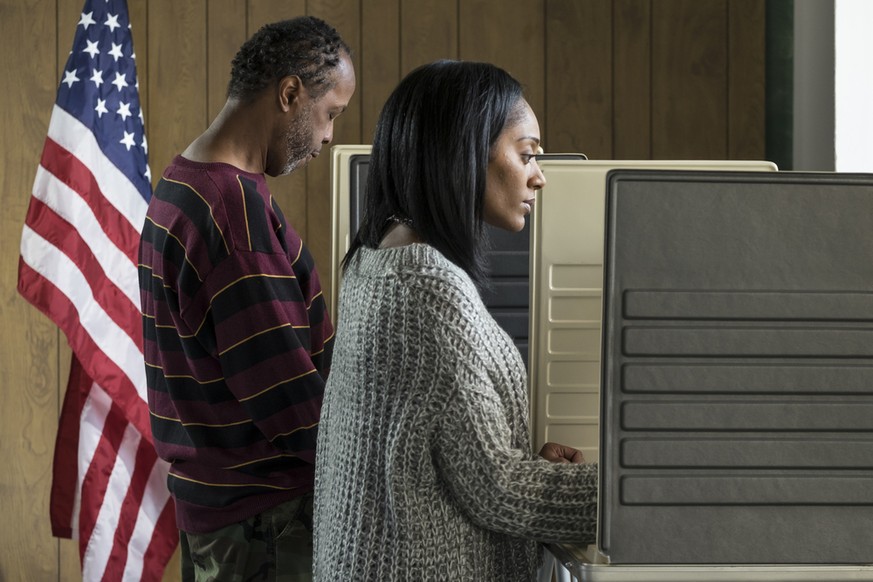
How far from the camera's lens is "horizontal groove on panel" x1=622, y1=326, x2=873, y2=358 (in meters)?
0.94

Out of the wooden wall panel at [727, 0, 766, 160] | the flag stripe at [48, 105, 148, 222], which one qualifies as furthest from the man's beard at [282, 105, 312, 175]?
the wooden wall panel at [727, 0, 766, 160]

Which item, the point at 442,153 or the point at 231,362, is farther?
the point at 231,362

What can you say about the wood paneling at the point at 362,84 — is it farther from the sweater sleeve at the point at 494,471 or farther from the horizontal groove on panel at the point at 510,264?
the sweater sleeve at the point at 494,471

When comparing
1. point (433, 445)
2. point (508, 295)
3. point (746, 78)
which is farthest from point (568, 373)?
point (746, 78)

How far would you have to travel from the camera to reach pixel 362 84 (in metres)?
2.72

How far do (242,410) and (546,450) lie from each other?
0.44 meters

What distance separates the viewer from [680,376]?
3.10 feet

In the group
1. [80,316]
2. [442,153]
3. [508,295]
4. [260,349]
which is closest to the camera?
[442,153]

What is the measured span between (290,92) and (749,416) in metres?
0.97

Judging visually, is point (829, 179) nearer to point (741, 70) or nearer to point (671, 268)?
point (671, 268)

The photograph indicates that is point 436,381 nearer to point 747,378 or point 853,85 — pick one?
point 747,378

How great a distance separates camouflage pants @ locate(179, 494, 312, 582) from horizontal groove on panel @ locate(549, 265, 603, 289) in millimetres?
488

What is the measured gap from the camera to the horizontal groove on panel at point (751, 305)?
94cm

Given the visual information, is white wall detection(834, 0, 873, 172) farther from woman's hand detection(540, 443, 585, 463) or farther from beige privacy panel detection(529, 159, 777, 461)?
woman's hand detection(540, 443, 585, 463)
